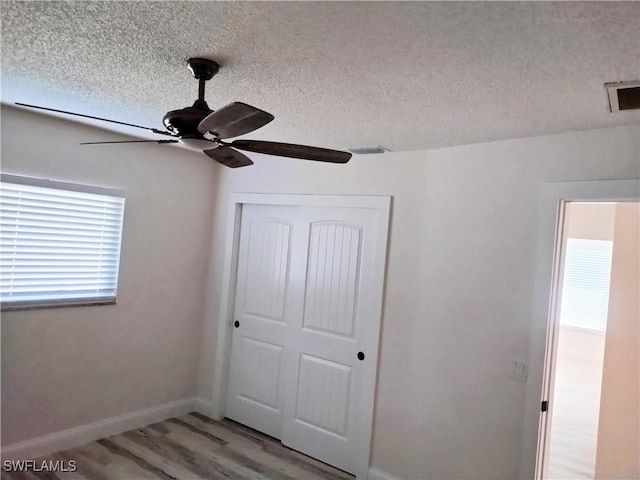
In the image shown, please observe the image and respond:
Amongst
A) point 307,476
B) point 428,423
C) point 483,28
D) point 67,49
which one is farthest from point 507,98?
point 307,476

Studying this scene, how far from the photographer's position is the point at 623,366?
296cm

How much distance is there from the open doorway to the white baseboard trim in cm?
98

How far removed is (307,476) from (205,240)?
7.13 feet

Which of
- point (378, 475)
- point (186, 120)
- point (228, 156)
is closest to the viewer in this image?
point (186, 120)

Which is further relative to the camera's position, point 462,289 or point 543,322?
point 462,289

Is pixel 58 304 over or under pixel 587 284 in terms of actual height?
under

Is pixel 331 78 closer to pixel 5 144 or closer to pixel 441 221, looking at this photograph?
pixel 441 221

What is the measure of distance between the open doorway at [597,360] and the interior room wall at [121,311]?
9.61ft

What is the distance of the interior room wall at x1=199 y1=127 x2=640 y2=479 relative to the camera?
92.8 inches

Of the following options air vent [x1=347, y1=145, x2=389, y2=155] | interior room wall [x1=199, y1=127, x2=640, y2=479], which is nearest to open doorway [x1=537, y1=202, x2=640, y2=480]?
interior room wall [x1=199, y1=127, x2=640, y2=479]

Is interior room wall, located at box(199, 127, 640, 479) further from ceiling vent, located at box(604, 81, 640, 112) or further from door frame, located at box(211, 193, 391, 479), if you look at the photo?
ceiling vent, located at box(604, 81, 640, 112)

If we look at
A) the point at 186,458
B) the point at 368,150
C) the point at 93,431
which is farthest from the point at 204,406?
the point at 368,150

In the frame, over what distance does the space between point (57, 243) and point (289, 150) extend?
2154 mm

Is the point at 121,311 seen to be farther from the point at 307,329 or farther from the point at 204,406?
the point at 307,329
